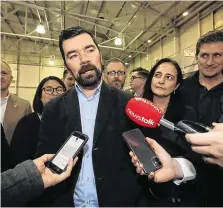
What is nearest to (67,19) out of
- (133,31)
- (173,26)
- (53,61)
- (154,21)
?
(133,31)

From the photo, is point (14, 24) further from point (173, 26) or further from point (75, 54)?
point (75, 54)

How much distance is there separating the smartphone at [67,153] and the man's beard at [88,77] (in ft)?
1.16

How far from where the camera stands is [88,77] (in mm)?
1320

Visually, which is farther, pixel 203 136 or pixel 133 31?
pixel 133 31

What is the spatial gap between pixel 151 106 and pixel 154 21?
6.42 metres

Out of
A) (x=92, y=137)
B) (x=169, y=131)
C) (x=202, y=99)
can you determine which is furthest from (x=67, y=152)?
(x=202, y=99)

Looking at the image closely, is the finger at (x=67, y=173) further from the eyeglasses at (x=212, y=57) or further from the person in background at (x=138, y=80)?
the person in background at (x=138, y=80)

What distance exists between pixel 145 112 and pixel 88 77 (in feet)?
1.49

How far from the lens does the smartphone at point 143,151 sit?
3.06ft

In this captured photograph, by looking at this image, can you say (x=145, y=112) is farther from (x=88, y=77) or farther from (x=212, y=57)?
(x=212, y=57)

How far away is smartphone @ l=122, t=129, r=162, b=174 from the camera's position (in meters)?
0.93

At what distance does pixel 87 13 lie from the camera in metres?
6.73

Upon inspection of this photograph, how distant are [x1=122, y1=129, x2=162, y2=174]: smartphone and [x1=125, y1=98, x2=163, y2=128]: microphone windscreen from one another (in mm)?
69

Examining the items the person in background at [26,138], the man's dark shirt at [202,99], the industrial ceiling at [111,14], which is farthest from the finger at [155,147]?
the industrial ceiling at [111,14]
